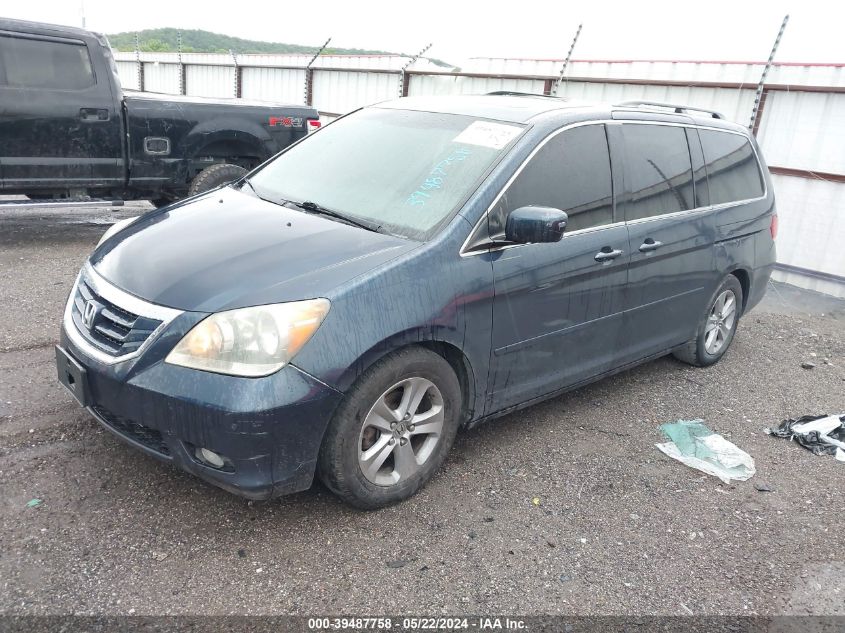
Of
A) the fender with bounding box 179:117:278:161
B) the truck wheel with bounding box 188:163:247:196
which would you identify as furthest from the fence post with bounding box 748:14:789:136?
the truck wheel with bounding box 188:163:247:196

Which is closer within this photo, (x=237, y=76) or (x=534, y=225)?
(x=534, y=225)

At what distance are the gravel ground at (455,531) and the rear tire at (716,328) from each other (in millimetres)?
935

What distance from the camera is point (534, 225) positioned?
131 inches

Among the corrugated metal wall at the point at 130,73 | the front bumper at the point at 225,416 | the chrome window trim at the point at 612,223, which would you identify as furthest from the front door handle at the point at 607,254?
the corrugated metal wall at the point at 130,73

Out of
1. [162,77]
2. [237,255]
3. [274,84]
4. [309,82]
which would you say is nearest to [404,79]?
[309,82]

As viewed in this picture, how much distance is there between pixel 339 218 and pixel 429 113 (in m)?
0.98

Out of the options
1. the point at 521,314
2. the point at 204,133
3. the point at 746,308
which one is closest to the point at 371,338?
the point at 521,314

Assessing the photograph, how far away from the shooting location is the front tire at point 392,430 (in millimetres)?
2955

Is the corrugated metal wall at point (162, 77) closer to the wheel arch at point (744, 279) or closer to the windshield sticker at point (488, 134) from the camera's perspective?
the wheel arch at point (744, 279)

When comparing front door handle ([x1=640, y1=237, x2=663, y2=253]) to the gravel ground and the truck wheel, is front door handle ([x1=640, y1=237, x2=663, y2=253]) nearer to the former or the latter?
the gravel ground

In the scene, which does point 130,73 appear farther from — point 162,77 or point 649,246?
point 649,246

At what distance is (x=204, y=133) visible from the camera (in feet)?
26.0

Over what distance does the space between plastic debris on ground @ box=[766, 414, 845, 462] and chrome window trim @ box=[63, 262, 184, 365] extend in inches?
146

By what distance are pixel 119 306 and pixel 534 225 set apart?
1.83 metres
